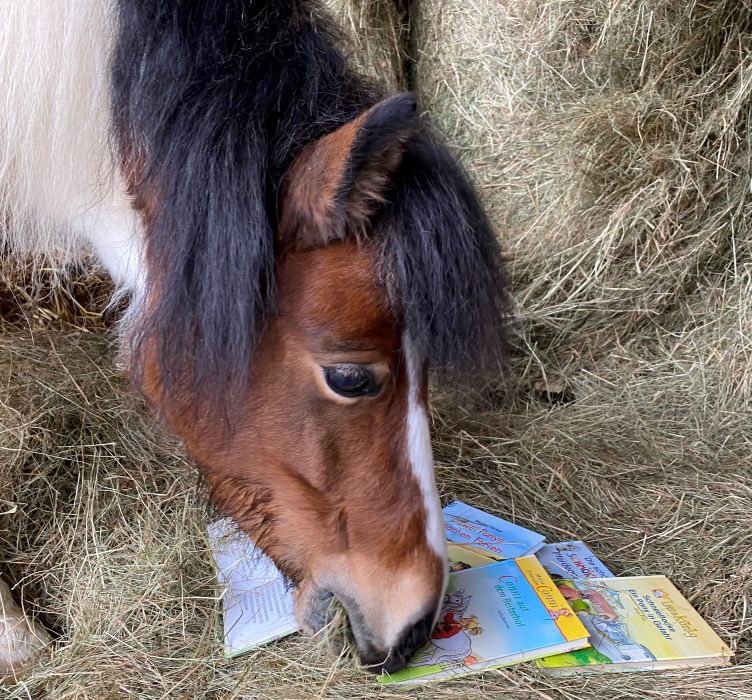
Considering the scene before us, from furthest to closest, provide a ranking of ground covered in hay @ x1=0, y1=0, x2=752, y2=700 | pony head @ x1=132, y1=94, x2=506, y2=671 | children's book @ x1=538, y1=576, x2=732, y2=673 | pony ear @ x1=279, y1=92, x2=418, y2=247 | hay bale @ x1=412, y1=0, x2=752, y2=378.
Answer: hay bale @ x1=412, y1=0, x2=752, y2=378, ground covered in hay @ x1=0, y1=0, x2=752, y2=700, children's book @ x1=538, y1=576, x2=732, y2=673, pony head @ x1=132, y1=94, x2=506, y2=671, pony ear @ x1=279, y1=92, x2=418, y2=247

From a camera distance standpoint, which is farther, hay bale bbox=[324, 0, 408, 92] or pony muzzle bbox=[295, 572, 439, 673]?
hay bale bbox=[324, 0, 408, 92]

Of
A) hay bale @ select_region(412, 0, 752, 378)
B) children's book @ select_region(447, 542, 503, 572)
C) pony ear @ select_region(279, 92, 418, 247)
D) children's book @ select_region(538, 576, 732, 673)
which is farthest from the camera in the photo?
hay bale @ select_region(412, 0, 752, 378)

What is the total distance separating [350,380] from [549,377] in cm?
160

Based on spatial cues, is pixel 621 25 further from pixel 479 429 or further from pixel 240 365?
pixel 240 365

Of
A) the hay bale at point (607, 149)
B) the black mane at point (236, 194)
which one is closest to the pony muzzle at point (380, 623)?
the black mane at point (236, 194)

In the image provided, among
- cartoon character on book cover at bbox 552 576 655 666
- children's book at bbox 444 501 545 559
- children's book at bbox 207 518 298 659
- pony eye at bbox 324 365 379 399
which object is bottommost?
children's book at bbox 207 518 298 659

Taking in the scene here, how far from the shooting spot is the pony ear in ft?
3.20

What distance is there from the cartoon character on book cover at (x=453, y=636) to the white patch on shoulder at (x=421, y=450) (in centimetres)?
25

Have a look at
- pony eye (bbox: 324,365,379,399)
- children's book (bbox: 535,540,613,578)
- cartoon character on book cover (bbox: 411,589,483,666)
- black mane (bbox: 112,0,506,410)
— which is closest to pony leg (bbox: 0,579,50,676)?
black mane (bbox: 112,0,506,410)

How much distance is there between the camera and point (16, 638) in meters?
1.42

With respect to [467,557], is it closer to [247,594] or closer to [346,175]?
[247,594]

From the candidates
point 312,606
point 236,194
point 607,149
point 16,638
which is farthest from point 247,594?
point 607,149

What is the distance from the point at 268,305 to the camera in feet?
3.60

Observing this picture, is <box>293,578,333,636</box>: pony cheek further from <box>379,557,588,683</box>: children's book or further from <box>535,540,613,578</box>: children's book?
<box>535,540,613,578</box>: children's book
